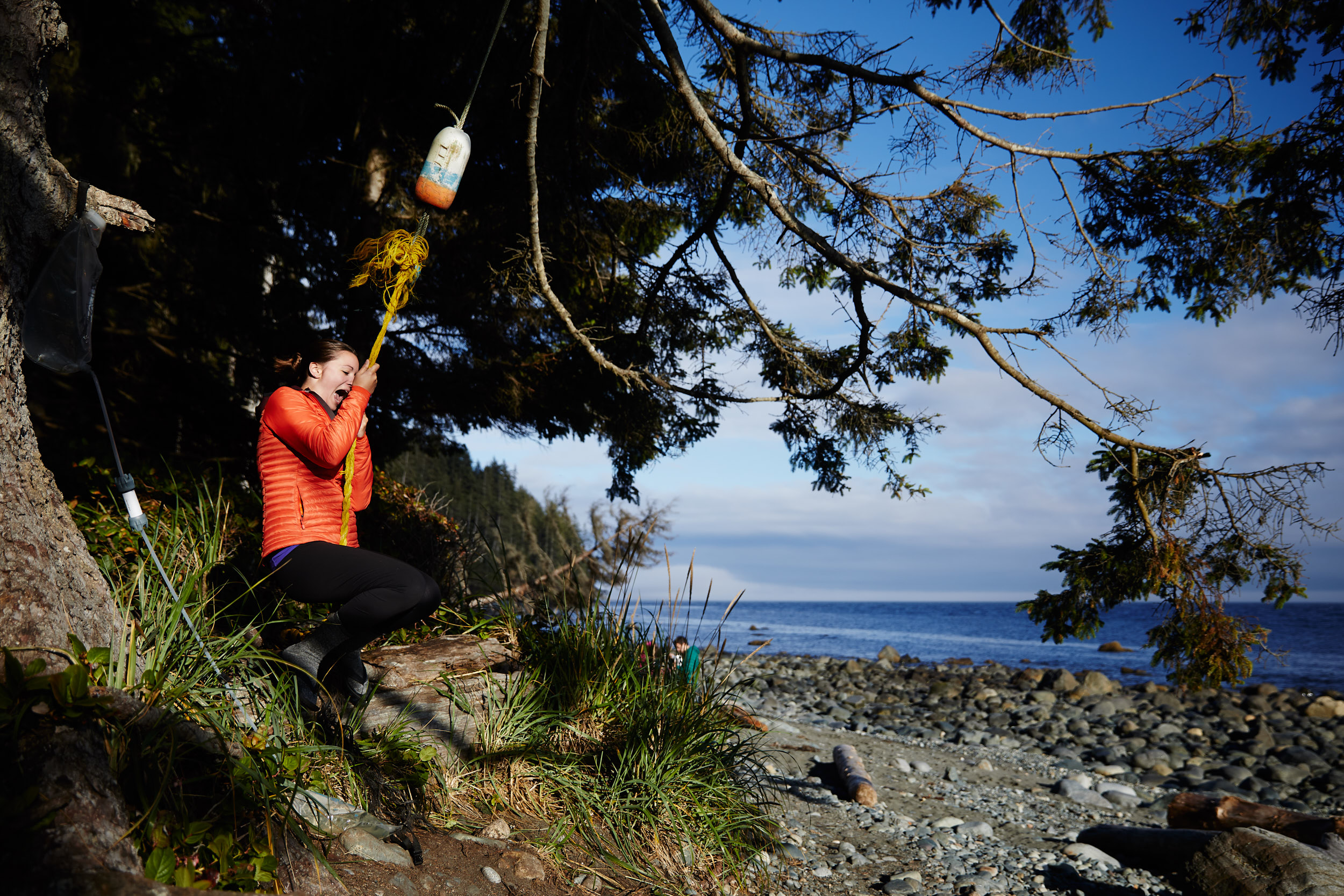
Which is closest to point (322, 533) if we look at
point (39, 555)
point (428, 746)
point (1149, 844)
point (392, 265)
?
point (39, 555)

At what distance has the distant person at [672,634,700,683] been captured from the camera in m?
4.87

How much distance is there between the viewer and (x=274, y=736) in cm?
318

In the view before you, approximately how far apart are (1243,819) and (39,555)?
7690mm

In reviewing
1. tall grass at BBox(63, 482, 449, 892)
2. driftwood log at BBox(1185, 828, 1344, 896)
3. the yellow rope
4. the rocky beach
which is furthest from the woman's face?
driftwood log at BBox(1185, 828, 1344, 896)

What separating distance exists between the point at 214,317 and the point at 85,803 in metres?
6.82

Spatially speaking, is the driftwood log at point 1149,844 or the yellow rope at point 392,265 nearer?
the yellow rope at point 392,265

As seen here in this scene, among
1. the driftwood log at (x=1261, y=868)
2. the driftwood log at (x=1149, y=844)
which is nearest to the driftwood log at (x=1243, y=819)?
the driftwood log at (x=1149, y=844)

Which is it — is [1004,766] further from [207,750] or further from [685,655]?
[207,750]

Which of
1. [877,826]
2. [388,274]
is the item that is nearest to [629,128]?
[388,274]

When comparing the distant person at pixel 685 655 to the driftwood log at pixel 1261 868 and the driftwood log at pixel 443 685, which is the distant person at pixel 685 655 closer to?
the driftwood log at pixel 443 685

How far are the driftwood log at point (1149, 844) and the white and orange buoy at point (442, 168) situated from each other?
20.2 feet

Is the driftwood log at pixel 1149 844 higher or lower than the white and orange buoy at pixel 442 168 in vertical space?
lower

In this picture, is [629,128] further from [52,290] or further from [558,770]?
[558,770]

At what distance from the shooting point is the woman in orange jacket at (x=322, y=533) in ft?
10.7
